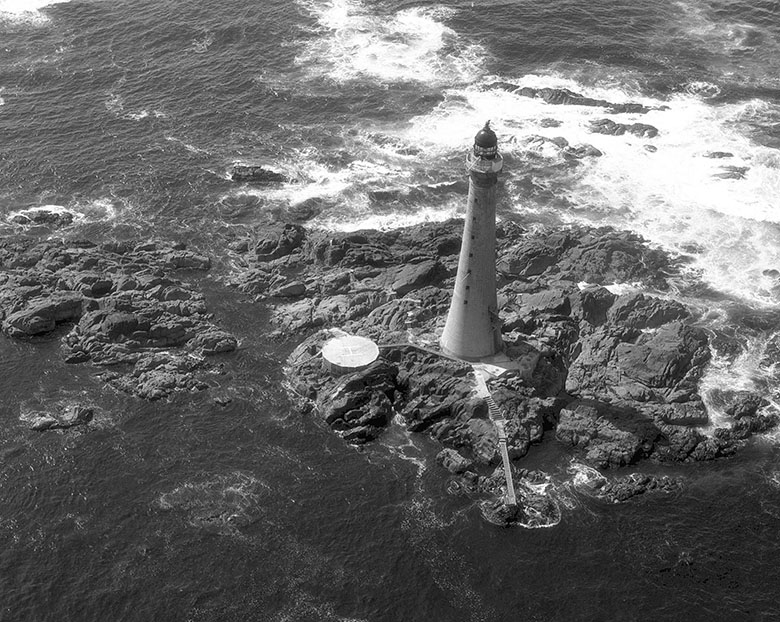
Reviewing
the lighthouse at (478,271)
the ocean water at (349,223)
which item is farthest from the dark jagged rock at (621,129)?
the lighthouse at (478,271)

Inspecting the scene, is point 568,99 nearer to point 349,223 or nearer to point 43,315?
point 349,223

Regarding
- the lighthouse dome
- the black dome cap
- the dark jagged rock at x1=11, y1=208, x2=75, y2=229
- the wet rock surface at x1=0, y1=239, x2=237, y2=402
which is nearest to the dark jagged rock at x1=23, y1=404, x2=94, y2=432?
the wet rock surface at x1=0, y1=239, x2=237, y2=402

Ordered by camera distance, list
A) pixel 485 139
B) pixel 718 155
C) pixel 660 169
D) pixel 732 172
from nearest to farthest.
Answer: pixel 485 139, pixel 732 172, pixel 660 169, pixel 718 155

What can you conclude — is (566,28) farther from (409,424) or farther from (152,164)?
(409,424)

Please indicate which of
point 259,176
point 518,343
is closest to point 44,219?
point 259,176

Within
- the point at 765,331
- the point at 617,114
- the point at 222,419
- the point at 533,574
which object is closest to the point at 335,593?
the point at 533,574

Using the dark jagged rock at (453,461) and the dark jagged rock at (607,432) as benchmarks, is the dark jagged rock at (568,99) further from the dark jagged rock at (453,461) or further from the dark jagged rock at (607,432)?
A: the dark jagged rock at (453,461)
